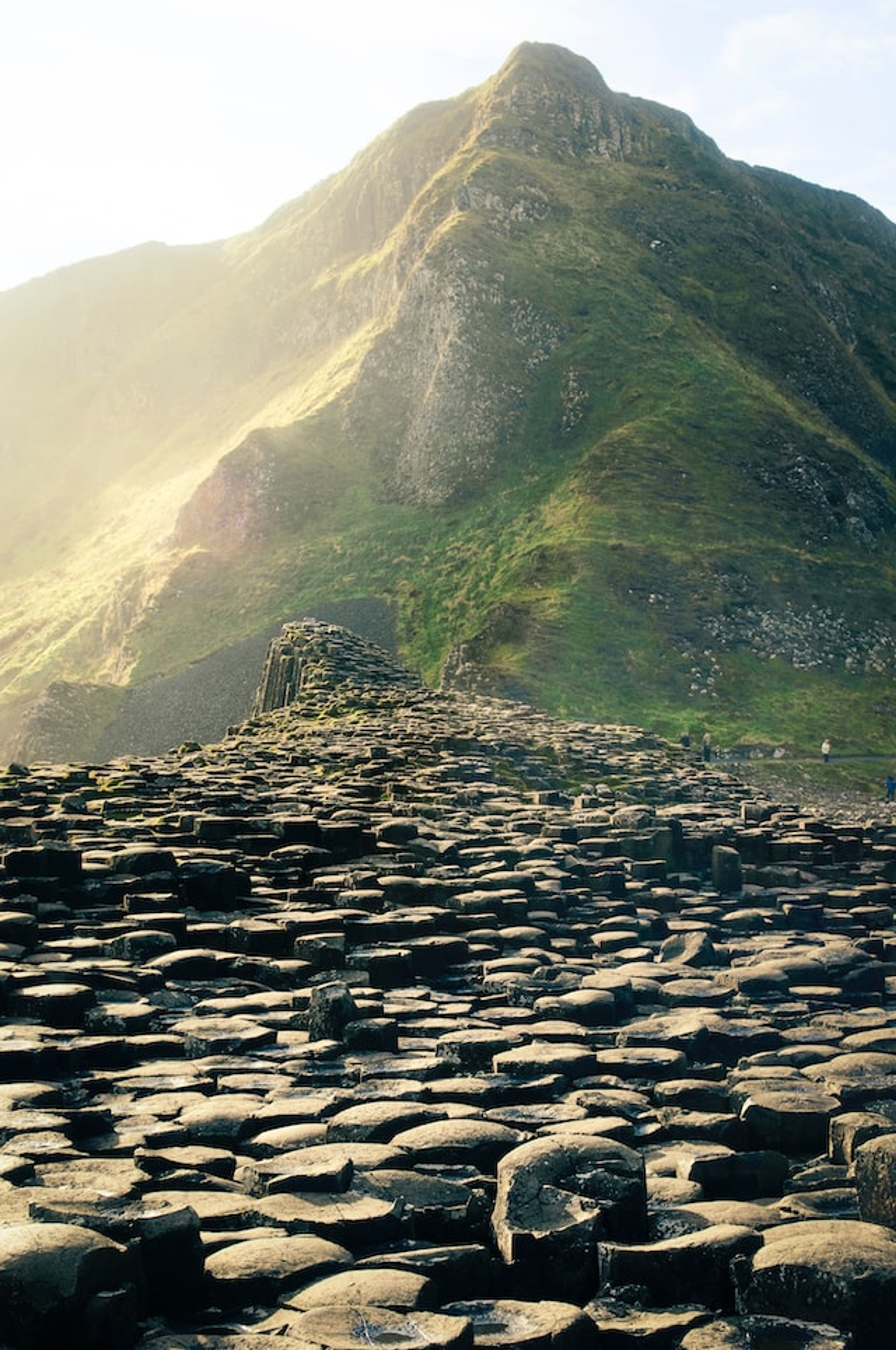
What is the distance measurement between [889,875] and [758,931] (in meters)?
4.78

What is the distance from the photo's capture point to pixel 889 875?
18.5 metres

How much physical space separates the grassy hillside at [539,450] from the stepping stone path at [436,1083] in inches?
1625

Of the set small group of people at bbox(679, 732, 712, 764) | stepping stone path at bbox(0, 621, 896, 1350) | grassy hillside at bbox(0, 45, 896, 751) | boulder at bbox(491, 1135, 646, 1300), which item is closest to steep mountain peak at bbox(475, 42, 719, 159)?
grassy hillside at bbox(0, 45, 896, 751)

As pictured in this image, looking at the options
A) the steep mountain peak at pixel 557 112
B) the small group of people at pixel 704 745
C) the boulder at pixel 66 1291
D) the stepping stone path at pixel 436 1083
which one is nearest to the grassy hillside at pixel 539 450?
the steep mountain peak at pixel 557 112

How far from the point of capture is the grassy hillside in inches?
2633

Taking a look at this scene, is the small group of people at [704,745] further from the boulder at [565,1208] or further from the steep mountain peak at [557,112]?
the steep mountain peak at [557,112]

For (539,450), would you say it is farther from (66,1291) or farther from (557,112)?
(66,1291)

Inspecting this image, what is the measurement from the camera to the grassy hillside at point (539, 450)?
219ft

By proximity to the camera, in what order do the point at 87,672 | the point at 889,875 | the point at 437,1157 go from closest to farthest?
the point at 437,1157
the point at 889,875
the point at 87,672

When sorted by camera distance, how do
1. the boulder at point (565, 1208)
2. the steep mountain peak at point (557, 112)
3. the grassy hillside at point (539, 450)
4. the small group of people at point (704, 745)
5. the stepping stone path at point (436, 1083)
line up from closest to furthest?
the stepping stone path at point (436, 1083) < the boulder at point (565, 1208) < the small group of people at point (704, 745) < the grassy hillside at point (539, 450) < the steep mountain peak at point (557, 112)

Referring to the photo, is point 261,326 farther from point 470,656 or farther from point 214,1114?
point 214,1114

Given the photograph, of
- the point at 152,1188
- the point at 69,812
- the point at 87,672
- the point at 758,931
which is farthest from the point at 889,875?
the point at 87,672

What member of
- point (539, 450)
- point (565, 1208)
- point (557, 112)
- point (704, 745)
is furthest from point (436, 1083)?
point (557, 112)

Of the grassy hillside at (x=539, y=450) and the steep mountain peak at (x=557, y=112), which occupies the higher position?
the steep mountain peak at (x=557, y=112)
